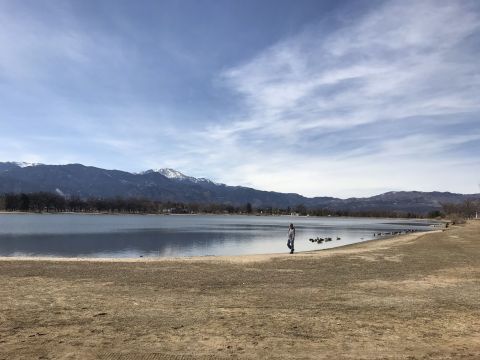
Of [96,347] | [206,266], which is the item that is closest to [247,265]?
[206,266]

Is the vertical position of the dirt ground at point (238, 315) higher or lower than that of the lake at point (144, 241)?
higher

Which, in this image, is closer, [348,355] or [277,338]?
[348,355]

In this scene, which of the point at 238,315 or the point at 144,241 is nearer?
the point at 238,315

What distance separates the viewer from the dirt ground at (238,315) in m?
8.70

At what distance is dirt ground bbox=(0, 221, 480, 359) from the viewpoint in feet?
28.5

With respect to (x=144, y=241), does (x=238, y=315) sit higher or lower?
higher

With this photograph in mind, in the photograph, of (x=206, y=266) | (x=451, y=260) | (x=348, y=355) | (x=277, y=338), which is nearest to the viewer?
(x=348, y=355)

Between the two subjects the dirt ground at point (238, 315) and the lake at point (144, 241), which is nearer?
the dirt ground at point (238, 315)

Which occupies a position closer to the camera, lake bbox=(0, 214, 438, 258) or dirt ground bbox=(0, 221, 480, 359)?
dirt ground bbox=(0, 221, 480, 359)

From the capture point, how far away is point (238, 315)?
11750mm

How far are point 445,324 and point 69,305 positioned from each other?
995 centimetres

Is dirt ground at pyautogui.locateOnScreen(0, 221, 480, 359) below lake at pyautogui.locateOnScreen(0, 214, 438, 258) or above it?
above

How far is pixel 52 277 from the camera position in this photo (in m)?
19.5

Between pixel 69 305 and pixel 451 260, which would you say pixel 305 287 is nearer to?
pixel 69 305
